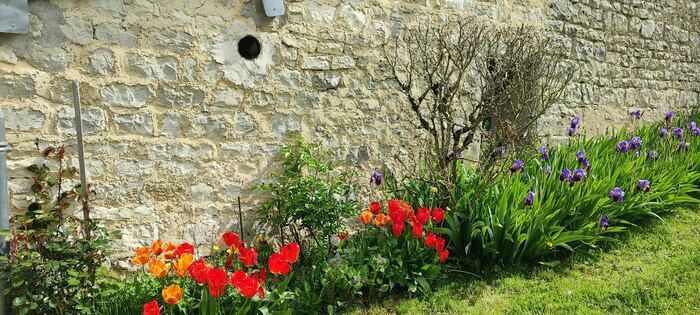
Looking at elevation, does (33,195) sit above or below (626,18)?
below

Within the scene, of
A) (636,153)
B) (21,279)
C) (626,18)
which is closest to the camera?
(21,279)

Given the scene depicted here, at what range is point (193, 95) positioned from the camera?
4195 mm

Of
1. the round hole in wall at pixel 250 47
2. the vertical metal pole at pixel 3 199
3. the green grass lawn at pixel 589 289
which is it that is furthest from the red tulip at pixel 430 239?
the vertical metal pole at pixel 3 199

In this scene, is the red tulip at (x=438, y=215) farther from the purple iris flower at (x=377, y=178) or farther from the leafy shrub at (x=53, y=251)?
the leafy shrub at (x=53, y=251)

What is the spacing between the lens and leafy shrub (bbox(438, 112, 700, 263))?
436cm

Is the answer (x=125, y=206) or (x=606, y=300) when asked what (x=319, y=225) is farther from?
(x=606, y=300)

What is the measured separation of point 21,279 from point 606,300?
357cm

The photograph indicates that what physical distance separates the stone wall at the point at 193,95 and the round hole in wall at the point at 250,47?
0.05 metres

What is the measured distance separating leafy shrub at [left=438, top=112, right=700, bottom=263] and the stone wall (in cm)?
107

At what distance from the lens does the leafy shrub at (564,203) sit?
436 cm

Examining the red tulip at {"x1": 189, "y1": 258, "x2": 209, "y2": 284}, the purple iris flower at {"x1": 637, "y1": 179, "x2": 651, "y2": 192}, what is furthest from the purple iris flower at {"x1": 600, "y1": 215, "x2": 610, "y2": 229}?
the red tulip at {"x1": 189, "y1": 258, "x2": 209, "y2": 284}

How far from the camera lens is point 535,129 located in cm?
660

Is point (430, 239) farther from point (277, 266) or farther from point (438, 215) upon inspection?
point (277, 266)

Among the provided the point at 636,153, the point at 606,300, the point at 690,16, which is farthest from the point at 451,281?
the point at 690,16
